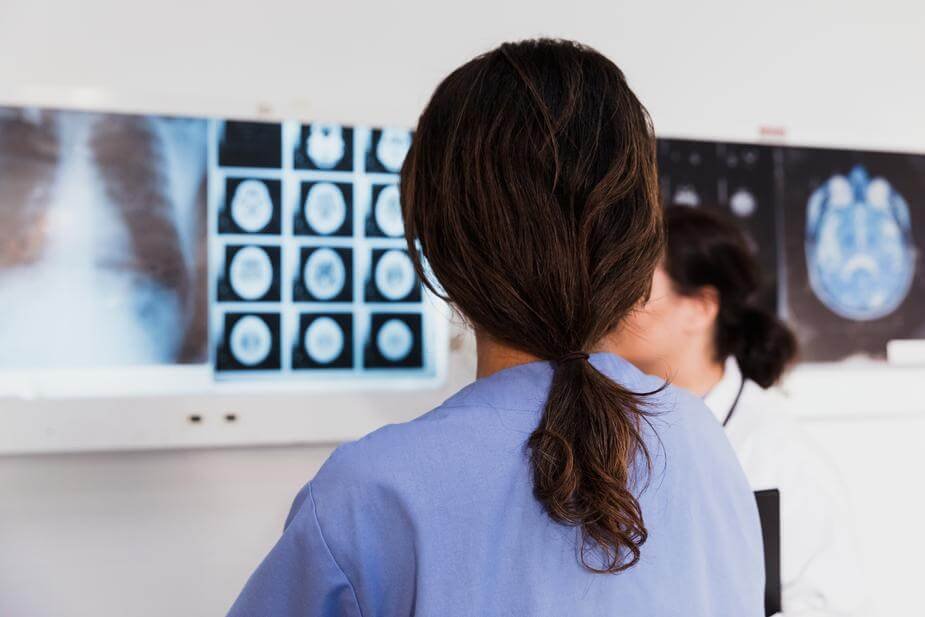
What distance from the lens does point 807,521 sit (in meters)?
0.98

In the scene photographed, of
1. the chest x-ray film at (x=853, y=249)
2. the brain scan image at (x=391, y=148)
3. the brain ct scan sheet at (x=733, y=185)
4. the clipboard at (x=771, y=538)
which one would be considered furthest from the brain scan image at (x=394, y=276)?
the chest x-ray film at (x=853, y=249)

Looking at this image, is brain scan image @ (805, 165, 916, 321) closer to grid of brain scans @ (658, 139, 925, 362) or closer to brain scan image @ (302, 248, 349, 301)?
grid of brain scans @ (658, 139, 925, 362)

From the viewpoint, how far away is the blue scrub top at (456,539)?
21.0 inches

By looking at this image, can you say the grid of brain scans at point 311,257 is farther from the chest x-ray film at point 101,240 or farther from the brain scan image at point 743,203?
the brain scan image at point 743,203

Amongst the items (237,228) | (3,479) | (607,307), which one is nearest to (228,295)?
(237,228)

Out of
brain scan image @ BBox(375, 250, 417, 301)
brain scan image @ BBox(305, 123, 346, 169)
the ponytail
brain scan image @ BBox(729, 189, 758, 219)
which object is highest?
brain scan image @ BBox(305, 123, 346, 169)

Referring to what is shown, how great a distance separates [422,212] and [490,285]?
8cm

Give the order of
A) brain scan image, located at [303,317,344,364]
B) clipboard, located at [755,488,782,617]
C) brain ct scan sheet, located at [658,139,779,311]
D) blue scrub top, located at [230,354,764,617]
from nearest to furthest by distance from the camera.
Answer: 1. blue scrub top, located at [230,354,764,617]
2. clipboard, located at [755,488,782,617]
3. brain scan image, located at [303,317,344,364]
4. brain ct scan sheet, located at [658,139,779,311]

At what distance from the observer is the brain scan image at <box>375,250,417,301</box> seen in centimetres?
131

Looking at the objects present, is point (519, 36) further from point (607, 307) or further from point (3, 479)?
point (3, 479)

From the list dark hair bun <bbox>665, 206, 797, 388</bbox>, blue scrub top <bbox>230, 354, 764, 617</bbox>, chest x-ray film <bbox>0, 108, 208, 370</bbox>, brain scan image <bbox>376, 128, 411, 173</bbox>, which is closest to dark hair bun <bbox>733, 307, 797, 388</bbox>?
dark hair bun <bbox>665, 206, 797, 388</bbox>

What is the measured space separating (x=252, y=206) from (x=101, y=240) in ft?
0.75

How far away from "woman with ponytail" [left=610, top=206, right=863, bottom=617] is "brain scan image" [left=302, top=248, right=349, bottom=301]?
0.46 metres

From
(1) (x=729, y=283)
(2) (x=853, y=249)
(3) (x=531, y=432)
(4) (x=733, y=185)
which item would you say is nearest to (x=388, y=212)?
(1) (x=729, y=283)
